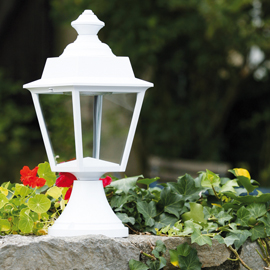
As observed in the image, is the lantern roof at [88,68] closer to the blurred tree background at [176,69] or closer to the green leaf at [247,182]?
the green leaf at [247,182]

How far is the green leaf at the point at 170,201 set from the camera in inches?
67.2

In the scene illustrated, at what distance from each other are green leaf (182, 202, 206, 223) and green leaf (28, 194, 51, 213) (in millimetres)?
536

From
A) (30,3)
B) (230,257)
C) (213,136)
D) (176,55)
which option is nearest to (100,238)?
(230,257)

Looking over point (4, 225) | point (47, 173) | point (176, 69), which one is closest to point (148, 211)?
point (47, 173)

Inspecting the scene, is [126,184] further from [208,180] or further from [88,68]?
[88,68]

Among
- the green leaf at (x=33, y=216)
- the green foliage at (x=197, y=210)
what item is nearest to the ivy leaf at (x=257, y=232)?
the green foliage at (x=197, y=210)

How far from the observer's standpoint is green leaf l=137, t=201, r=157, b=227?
1.65 m

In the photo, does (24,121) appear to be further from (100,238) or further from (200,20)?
(100,238)

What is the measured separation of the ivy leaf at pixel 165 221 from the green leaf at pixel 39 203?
16.8 inches

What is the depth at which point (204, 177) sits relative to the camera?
69.2 inches

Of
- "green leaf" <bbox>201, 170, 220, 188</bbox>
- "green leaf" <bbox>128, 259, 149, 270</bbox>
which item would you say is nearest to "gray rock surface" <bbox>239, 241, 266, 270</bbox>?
"green leaf" <bbox>201, 170, 220, 188</bbox>

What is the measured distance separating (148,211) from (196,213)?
0.60ft

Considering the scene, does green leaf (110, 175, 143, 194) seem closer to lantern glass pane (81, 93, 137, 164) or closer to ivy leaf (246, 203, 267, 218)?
lantern glass pane (81, 93, 137, 164)

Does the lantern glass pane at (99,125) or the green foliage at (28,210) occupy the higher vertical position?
the lantern glass pane at (99,125)
